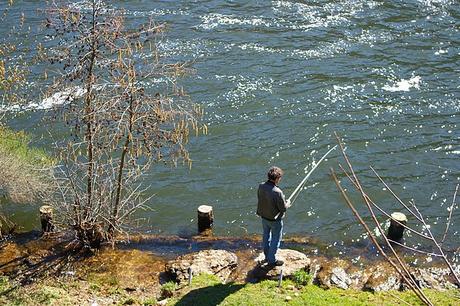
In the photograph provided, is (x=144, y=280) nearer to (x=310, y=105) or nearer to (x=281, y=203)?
(x=281, y=203)

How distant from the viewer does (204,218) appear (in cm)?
1320

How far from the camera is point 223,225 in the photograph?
1380 centimetres

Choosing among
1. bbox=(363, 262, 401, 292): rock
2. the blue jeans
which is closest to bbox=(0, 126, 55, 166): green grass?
the blue jeans

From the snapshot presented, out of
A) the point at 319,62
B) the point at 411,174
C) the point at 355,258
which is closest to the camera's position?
the point at 355,258

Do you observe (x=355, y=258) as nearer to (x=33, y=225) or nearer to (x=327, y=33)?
(x=33, y=225)

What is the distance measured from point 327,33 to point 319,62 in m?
2.32

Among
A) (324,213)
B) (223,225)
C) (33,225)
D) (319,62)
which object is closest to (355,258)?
(324,213)

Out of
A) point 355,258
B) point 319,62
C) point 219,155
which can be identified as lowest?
point 355,258

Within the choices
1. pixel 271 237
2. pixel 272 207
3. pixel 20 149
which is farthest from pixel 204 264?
pixel 20 149

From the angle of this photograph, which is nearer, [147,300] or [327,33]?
[147,300]

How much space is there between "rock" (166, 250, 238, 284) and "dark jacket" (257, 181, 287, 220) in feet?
5.35

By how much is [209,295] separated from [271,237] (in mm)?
1719

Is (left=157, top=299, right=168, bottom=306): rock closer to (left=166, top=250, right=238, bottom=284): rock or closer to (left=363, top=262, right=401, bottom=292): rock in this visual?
(left=166, top=250, right=238, bottom=284): rock

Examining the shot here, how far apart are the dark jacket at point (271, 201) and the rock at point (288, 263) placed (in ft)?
3.92
